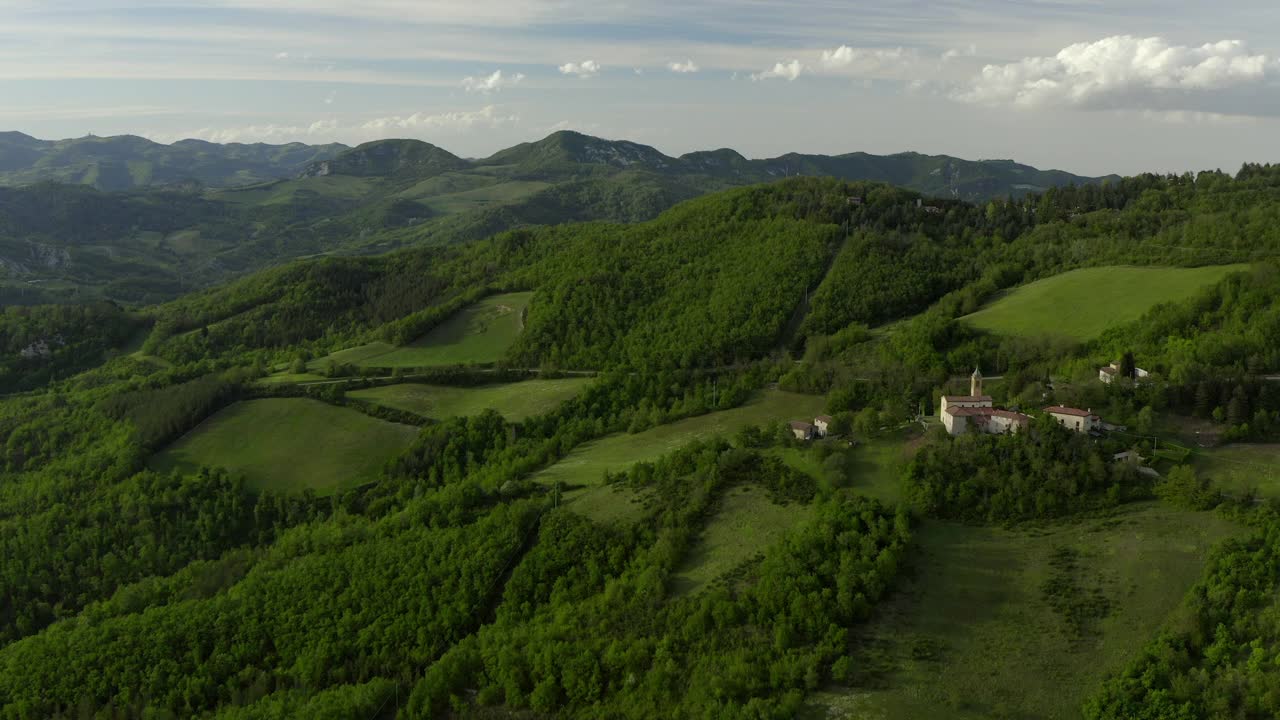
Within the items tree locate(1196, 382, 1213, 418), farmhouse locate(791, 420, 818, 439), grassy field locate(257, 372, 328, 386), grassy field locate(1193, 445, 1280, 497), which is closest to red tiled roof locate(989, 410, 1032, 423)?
grassy field locate(1193, 445, 1280, 497)

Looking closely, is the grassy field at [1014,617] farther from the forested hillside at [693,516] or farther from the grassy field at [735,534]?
the grassy field at [735,534]

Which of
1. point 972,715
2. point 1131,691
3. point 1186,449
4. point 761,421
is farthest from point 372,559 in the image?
point 1186,449

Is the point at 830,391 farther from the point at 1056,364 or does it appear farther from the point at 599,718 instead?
the point at 599,718

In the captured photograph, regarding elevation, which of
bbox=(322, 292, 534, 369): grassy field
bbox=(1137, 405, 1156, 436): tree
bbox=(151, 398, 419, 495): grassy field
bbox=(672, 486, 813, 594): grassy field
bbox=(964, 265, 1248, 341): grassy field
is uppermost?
bbox=(964, 265, 1248, 341): grassy field

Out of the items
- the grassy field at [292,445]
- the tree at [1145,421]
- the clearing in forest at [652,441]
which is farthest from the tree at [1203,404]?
the grassy field at [292,445]

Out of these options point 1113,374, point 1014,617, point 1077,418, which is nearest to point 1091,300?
point 1113,374

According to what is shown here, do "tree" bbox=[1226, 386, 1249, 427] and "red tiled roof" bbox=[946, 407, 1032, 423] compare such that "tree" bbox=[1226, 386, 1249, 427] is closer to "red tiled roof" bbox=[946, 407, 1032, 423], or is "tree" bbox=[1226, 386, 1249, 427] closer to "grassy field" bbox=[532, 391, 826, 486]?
"red tiled roof" bbox=[946, 407, 1032, 423]
